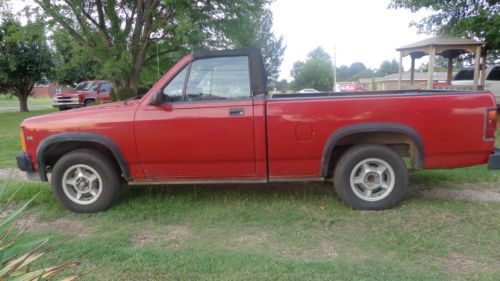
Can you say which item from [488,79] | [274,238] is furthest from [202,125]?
[488,79]

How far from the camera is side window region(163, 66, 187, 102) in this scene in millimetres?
4383

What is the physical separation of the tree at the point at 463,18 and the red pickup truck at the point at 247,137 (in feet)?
28.8

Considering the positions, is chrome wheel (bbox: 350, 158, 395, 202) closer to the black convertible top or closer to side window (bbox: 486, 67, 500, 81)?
the black convertible top

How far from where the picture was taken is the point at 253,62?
4.41 meters

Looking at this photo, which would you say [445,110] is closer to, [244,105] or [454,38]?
[244,105]

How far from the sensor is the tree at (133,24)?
43.3ft

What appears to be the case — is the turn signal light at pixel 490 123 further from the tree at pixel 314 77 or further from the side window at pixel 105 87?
the tree at pixel 314 77

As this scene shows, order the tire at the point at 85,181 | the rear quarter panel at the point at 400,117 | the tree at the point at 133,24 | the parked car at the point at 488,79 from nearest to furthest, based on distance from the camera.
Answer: the rear quarter panel at the point at 400,117
the tire at the point at 85,181
the tree at the point at 133,24
the parked car at the point at 488,79

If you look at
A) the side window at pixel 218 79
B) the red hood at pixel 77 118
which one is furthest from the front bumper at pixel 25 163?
the side window at pixel 218 79

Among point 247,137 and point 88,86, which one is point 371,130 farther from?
point 88,86

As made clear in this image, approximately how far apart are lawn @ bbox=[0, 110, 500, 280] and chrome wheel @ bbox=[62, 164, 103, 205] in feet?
0.69

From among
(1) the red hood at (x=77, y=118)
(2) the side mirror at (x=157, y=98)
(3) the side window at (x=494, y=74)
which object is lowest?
(1) the red hood at (x=77, y=118)

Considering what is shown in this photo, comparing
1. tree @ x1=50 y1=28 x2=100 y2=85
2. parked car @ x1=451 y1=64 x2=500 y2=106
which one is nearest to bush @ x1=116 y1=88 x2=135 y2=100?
tree @ x1=50 y1=28 x2=100 y2=85

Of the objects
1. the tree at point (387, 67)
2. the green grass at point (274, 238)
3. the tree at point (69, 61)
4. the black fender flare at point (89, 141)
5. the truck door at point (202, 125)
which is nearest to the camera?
the green grass at point (274, 238)
